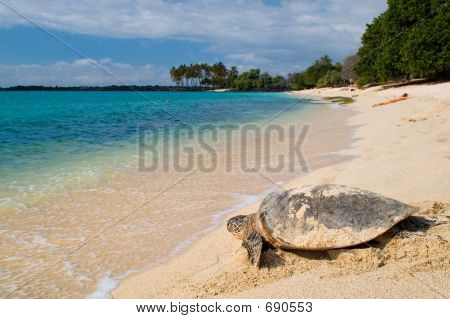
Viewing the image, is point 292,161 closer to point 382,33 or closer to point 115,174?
point 115,174

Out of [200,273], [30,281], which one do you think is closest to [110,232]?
[30,281]

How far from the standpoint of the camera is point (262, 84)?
144625 mm

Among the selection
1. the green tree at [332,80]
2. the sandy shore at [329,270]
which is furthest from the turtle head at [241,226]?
the green tree at [332,80]

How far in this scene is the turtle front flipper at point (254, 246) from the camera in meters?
4.14

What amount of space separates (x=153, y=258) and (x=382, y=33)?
1762 inches

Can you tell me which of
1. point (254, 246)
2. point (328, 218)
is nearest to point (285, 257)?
point (254, 246)

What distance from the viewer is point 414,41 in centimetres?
3100

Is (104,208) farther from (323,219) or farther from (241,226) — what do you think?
(323,219)

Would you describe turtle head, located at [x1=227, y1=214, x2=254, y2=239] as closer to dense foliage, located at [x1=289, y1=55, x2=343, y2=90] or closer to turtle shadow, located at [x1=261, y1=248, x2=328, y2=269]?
turtle shadow, located at [x1=261, y1=248, x2=328, y2=269]

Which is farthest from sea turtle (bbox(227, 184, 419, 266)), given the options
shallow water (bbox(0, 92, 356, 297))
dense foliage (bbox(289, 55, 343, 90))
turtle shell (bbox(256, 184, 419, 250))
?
dense foliage (bbox(289, 55, 343, 90))

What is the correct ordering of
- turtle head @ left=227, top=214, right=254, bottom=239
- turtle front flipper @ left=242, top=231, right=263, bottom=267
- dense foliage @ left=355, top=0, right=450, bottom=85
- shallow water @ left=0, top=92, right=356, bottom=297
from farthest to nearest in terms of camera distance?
dense foliage @ left=355, top=0, right=450, bottom=85
turtle head @ left=227, top=214, right=254, bottom=239
shallow water @ left=0, top=92, right=356, bottom=297
turtle front flipper @ left=242, top=231, right=263, bottom=267

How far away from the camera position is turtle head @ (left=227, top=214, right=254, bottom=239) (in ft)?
15.7

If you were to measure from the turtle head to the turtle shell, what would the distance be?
0.35 metres

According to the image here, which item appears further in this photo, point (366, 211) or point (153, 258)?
point (153, 258)
